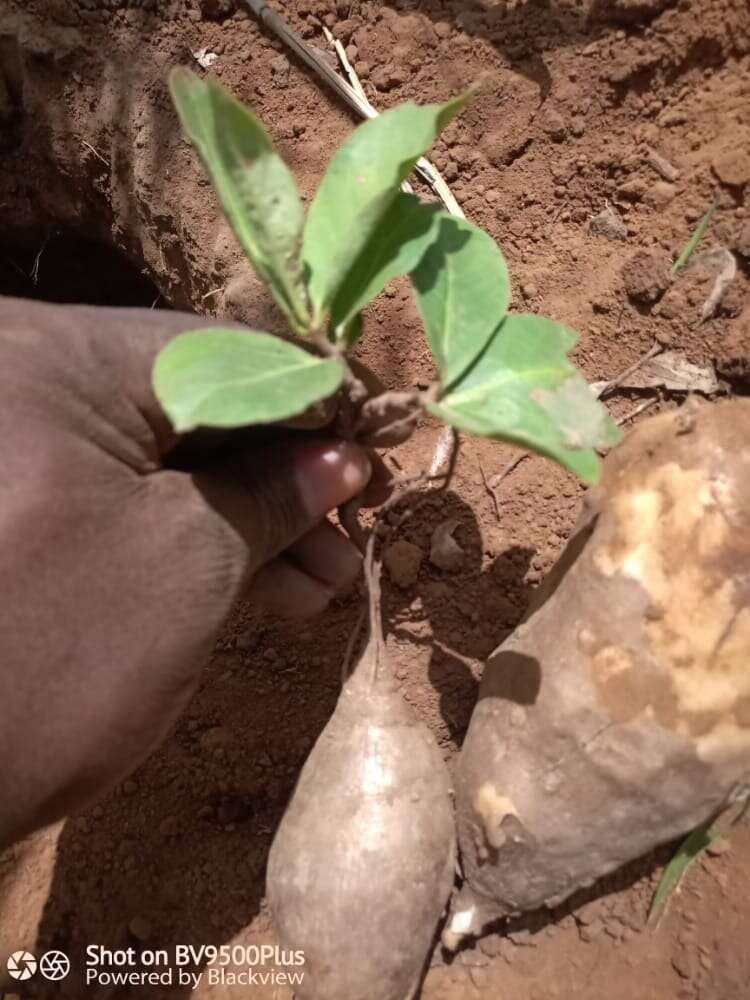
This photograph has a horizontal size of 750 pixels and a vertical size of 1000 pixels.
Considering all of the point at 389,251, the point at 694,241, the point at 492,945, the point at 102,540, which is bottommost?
the point at 492,945

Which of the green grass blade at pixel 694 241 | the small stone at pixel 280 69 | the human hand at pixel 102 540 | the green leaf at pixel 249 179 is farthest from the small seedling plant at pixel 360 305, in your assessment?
the small stone at pixel 280 69

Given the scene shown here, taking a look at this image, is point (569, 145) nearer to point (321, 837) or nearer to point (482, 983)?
point (321, 837)

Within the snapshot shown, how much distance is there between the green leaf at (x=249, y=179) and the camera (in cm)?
80

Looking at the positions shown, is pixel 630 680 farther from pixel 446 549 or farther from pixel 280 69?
pixel 280 69

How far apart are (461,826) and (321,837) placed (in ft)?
0.80

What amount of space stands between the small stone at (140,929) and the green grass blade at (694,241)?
5.34 feet

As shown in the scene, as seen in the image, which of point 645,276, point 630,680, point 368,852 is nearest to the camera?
point 630,680

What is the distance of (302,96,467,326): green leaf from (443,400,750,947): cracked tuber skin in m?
0.54

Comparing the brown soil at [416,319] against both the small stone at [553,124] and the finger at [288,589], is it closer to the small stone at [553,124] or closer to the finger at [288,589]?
the small stone at [553,124]

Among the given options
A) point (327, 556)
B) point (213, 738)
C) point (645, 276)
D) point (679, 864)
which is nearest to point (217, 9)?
point (645, 276)

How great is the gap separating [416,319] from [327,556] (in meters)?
0.49

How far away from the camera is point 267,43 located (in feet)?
5.05

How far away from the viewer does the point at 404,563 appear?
143cm

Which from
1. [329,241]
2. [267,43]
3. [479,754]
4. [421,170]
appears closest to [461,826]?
[479,754]
